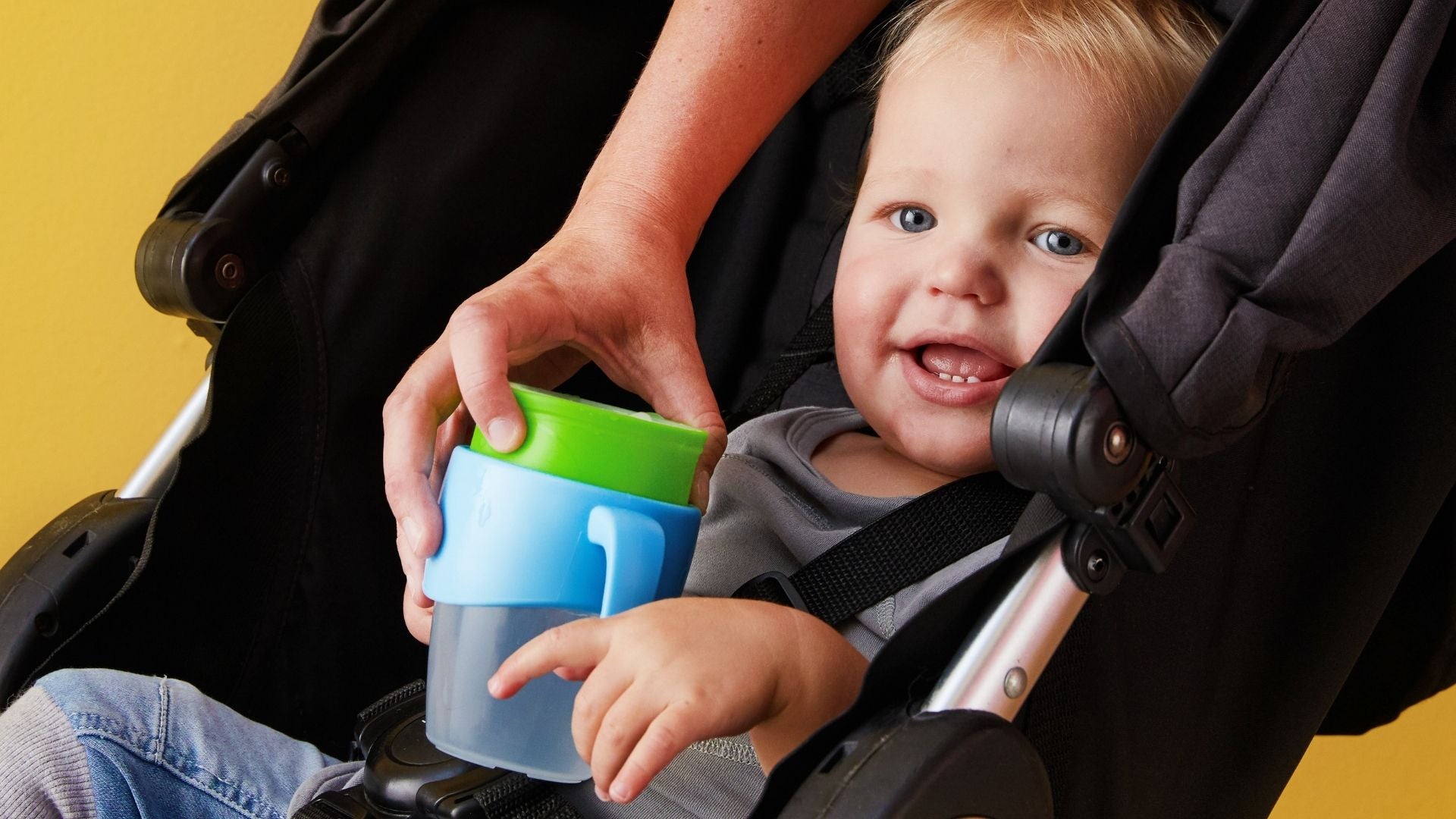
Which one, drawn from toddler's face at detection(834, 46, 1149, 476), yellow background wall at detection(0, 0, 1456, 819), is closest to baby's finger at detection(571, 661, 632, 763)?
toddler's face at detection(834, 46, 1149, 476)

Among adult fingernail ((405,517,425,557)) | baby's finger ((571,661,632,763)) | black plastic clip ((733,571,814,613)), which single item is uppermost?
adult fingernail ((405,517,425,557))

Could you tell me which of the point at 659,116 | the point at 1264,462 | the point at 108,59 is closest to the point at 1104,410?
the point at 1264,462

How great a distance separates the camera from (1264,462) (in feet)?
2.29

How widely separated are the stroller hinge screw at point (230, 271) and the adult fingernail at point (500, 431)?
1.11ft

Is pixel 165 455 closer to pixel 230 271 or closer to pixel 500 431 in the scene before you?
pixel 230 271

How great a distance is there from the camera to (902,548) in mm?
708

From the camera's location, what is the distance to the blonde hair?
77cm

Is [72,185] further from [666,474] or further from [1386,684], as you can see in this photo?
[1386,684]

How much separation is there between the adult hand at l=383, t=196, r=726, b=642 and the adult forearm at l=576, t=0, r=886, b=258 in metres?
0.02

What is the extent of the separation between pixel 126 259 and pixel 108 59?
22cm

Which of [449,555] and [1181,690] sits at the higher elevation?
[449,555]

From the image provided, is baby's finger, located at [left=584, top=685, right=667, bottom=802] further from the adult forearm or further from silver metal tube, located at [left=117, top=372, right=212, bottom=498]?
silver metal tube, located at [left=117, top=372, right=212, bottom=498]

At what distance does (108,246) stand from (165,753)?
1.01 m

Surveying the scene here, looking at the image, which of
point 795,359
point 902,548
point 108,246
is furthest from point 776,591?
point 108,246
